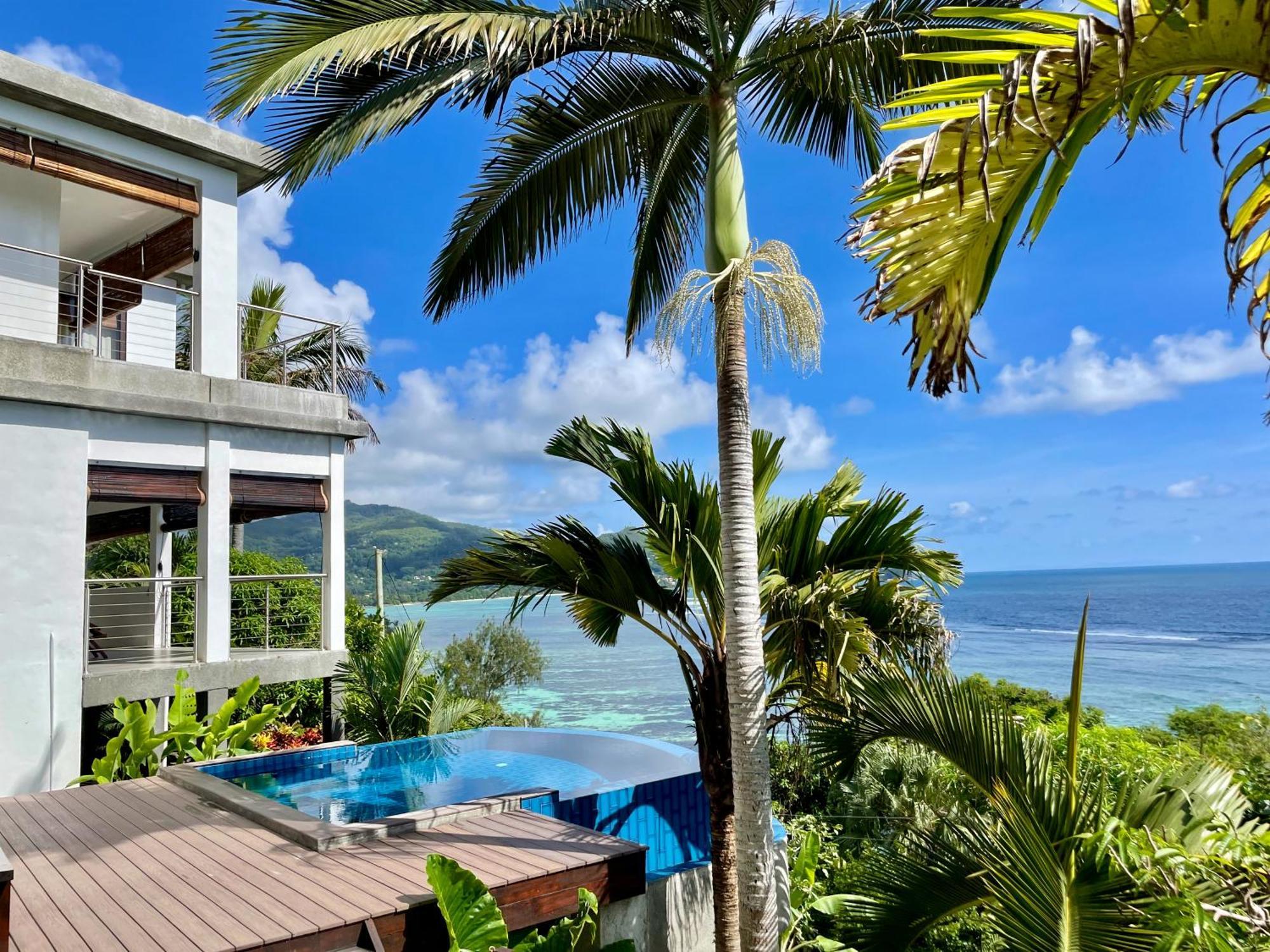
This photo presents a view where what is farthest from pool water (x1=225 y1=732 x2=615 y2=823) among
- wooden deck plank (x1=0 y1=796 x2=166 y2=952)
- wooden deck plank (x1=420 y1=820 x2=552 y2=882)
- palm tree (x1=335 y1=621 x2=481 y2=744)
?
wooden deck plank (x1=0 y1=796 x2=166 y2=952)

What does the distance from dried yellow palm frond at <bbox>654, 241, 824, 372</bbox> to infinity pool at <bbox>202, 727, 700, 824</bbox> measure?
3.62 meters

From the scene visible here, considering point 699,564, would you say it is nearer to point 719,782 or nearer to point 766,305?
point 719,782

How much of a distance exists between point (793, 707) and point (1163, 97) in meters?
4.26

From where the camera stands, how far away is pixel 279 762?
872 cm

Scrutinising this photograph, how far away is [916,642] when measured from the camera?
5.62 m

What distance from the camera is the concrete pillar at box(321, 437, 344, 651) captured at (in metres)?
11.2

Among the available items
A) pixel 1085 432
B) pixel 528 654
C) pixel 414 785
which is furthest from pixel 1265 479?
pixel 414 785

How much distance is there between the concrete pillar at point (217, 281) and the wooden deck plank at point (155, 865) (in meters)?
5.41

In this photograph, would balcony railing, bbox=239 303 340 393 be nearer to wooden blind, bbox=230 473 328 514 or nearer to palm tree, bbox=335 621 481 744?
wooden blind, bbox=230 473 328 514

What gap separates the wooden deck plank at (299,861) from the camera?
14.1 ft

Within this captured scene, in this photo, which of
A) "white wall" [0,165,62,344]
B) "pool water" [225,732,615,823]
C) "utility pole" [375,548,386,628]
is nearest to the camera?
"pool water" [225,732,615,823]

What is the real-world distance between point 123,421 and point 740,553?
7.41 meters

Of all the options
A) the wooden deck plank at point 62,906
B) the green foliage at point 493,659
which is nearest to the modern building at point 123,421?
the wooden deck plank at point 62,906

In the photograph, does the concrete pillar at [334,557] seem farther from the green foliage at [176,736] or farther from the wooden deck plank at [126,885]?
the wooden deck plank at [126,885]
